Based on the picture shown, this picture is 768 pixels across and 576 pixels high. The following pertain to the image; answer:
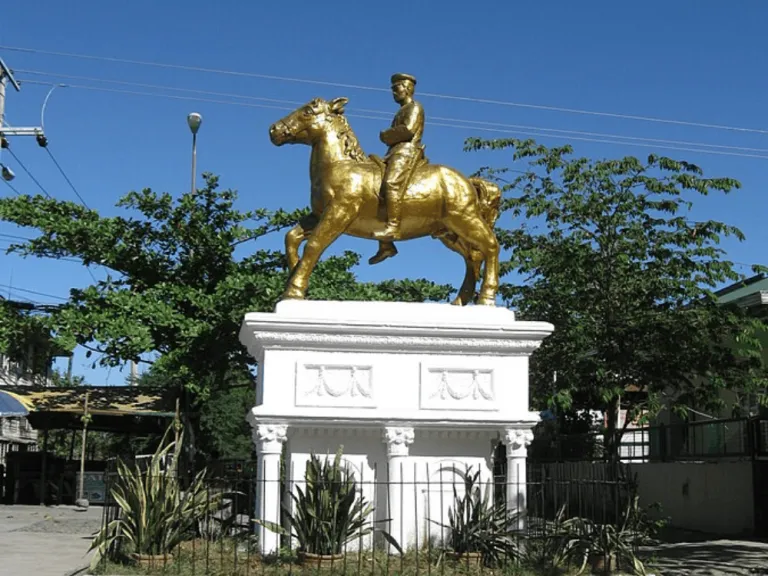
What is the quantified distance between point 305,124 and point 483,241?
2434 millimetres

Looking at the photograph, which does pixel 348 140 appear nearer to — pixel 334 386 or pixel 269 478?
pixel 334 386

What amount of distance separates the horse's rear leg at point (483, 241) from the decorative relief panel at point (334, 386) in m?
1.70

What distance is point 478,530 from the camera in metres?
9.77

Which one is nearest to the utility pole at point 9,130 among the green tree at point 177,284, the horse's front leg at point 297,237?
the green tree at point 177,284

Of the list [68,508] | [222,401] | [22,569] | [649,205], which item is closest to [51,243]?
[68,508]

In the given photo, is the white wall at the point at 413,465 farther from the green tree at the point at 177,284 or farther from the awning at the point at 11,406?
the awning at the point at 11,406

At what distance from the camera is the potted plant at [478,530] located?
31.8 ft

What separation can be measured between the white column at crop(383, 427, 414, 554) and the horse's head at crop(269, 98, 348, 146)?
347 centimetres

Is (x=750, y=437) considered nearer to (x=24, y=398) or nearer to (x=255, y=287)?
(x=255, y=287)

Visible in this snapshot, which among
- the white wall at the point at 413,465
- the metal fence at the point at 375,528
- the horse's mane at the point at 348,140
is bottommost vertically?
the metal fence at the point at 375,528

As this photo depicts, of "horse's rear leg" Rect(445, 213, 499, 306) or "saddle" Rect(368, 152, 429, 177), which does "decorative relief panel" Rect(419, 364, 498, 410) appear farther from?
"saddle" Rect(368, 152, 429, 177)

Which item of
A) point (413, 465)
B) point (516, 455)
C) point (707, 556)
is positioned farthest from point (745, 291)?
point (413, 465)

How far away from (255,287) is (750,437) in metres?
10.4

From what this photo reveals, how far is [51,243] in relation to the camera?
2161 centimetres
